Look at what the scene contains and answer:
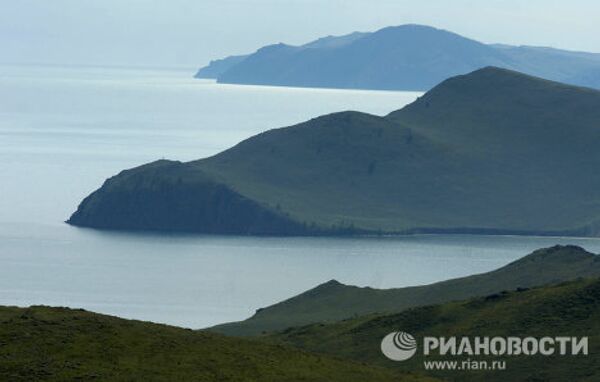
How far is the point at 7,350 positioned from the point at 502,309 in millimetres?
64485

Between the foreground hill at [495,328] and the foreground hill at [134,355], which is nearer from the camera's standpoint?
the foreground hill at [134,355]

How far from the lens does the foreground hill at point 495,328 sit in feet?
414

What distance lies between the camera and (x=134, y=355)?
93.9 metres

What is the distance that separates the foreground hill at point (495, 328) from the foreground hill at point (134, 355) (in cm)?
2557

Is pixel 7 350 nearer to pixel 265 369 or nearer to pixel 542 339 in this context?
pixel 265 369

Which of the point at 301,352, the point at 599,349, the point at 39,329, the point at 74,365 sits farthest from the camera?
the point at 599,349

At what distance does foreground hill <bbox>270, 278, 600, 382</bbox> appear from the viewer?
126m

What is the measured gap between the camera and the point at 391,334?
144m

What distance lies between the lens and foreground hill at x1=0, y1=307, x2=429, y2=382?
294 feet

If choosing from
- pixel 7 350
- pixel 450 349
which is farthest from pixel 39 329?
pixel 450 349

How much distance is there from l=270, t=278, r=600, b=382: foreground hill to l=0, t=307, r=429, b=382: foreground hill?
83.9 feet

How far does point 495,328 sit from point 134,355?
178 ft

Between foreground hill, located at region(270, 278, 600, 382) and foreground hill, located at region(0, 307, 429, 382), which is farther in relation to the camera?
foreground hill, located at region(270, 278, 600, 382)

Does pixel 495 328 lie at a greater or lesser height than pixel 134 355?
greater
